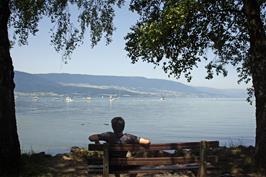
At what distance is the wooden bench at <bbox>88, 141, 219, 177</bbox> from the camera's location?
1120cm

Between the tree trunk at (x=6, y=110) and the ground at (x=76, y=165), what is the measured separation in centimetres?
56

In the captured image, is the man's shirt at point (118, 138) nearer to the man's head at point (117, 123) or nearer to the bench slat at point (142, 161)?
the man's head at point (117, 123)

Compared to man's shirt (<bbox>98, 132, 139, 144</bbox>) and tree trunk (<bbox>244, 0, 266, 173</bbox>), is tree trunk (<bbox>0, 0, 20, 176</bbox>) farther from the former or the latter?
tree trunk (<bbox>244, 0, 266, 173</bbox>)

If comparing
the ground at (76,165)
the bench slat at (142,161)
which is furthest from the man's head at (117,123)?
the ground at (76,165)

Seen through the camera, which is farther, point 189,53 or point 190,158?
point 189,53

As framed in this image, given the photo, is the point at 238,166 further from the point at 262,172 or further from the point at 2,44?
the point at 2,44

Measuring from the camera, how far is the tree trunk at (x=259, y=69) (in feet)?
49.4

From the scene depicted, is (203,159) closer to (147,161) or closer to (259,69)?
(147,161)

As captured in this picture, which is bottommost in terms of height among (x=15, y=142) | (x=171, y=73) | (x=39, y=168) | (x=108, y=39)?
(x=39, y=168)

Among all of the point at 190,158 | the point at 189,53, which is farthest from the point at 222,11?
the point at 190,158

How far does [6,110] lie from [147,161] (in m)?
4.53

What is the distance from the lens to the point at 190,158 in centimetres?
1204

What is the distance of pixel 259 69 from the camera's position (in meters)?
15.1

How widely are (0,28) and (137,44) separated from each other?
4.85 m
